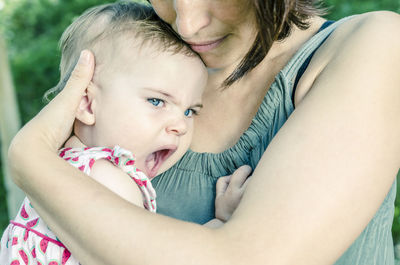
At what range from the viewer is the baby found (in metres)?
1.83

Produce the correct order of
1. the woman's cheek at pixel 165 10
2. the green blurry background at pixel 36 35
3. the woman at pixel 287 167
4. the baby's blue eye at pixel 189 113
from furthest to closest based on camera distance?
the green blurry background at pixel 36 35
the baby's blue eye at pixel 189 113
the woman's cheek at pixel 165 10
the woman at pixel 287 167

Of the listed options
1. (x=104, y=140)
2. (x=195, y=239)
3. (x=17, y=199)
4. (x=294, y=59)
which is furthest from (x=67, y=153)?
(x=17, y=199)

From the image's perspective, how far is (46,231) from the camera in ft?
5.66

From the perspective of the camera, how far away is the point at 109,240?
138 centimetres

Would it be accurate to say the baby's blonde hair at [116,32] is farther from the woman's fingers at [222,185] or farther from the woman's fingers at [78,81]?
the woman's fingers at [222,185]

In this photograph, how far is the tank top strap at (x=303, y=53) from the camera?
182cm

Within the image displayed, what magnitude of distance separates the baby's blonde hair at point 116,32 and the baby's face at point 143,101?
0.05m

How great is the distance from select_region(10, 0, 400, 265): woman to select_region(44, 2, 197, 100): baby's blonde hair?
3.7 inches

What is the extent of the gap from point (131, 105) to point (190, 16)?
364 millimetres

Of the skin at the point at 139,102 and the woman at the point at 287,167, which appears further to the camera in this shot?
the skin at the point at 139,102

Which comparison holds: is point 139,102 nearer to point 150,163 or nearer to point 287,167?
point 150,163

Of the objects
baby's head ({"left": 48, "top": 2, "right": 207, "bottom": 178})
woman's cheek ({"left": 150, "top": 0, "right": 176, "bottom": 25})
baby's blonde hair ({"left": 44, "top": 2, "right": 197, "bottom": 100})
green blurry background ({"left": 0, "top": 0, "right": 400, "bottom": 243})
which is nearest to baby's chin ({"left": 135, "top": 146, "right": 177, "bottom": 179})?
baby's head ({"left": 48, "top": 2, "right": 207, "bottom": 178})

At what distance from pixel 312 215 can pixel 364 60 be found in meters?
0.46

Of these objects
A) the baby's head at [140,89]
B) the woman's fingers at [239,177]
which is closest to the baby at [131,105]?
the baby's head at [140,89]
